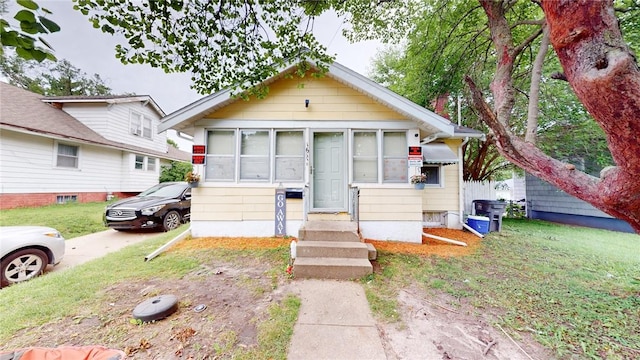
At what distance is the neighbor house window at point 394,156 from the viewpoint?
18.7ft

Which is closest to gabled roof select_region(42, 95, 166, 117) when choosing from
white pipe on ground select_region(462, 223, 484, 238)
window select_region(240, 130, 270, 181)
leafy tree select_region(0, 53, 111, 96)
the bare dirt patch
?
window select_region(240, 130, 270, 181)

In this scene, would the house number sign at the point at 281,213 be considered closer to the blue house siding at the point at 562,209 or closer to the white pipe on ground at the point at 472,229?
the white pipe on ground at the point at 472,229

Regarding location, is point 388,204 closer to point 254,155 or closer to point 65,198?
point 254,155

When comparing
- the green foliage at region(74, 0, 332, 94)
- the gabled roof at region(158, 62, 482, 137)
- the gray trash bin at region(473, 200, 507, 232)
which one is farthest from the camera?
the gray trash bin at region(473, 200, 507, 232)

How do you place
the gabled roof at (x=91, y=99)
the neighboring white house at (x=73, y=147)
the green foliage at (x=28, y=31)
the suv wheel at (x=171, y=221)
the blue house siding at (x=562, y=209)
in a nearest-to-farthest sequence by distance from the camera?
1. the green foliage at (x=28, y=31)
2. the suv wheel at (x=171, y=221)
3. the neighboring white house at (x=73, y=147)
4. the blue house siding at (x=562, y=209)
5. the gabled roof at (x=91, y=99)

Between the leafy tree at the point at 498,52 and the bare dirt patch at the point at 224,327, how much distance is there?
78.6 inches

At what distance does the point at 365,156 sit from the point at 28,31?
210 inches

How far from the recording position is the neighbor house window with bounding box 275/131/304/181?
18.7ft

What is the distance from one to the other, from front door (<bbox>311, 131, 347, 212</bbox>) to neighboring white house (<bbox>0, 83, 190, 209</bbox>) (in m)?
9.40

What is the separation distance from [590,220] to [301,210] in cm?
1231

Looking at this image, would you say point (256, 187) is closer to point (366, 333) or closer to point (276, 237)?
point (276, 237)

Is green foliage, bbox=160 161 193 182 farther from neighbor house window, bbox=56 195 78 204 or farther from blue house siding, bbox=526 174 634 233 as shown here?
blue house siding, bbox=526 174 634 233

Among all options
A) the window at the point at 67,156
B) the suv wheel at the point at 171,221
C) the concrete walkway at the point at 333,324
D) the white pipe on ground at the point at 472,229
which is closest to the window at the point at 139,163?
the window at the point at 67,156

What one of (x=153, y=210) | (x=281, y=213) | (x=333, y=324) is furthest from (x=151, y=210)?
(x=333, y=324)
